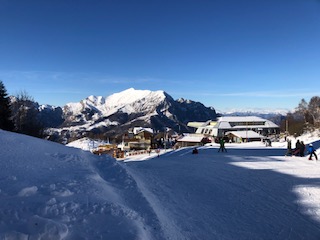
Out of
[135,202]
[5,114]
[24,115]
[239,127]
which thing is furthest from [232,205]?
[239,127]

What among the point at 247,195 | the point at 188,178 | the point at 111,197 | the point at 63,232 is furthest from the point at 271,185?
the point at 63,232

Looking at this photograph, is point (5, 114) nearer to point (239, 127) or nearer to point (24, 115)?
point (24, 115)

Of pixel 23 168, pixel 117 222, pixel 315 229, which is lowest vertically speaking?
pixel 315 229

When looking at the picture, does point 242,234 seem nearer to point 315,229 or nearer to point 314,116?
point 315,229

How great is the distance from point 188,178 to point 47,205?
7150 mm

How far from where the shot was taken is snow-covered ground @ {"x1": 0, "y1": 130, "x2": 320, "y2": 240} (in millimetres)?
4648

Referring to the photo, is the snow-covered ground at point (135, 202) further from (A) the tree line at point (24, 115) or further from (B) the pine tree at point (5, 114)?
(A) the tree line at point (24, 115)

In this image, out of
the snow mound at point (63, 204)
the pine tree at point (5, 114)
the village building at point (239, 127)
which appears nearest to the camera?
the snow mound at point (63, 204)

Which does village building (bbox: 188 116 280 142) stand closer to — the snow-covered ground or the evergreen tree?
the evergreen tree

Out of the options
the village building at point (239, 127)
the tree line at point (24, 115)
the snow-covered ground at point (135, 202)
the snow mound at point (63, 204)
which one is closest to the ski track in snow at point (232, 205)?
the snow-covered ground at point (135, 202)

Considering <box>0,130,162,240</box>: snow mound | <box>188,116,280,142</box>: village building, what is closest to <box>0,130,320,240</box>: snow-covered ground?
<box>0,130,162,240</box>: snow mound

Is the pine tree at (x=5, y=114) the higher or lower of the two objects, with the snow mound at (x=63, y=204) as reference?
higher

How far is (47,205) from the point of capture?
5.06 metres

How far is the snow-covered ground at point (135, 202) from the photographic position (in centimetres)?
465
